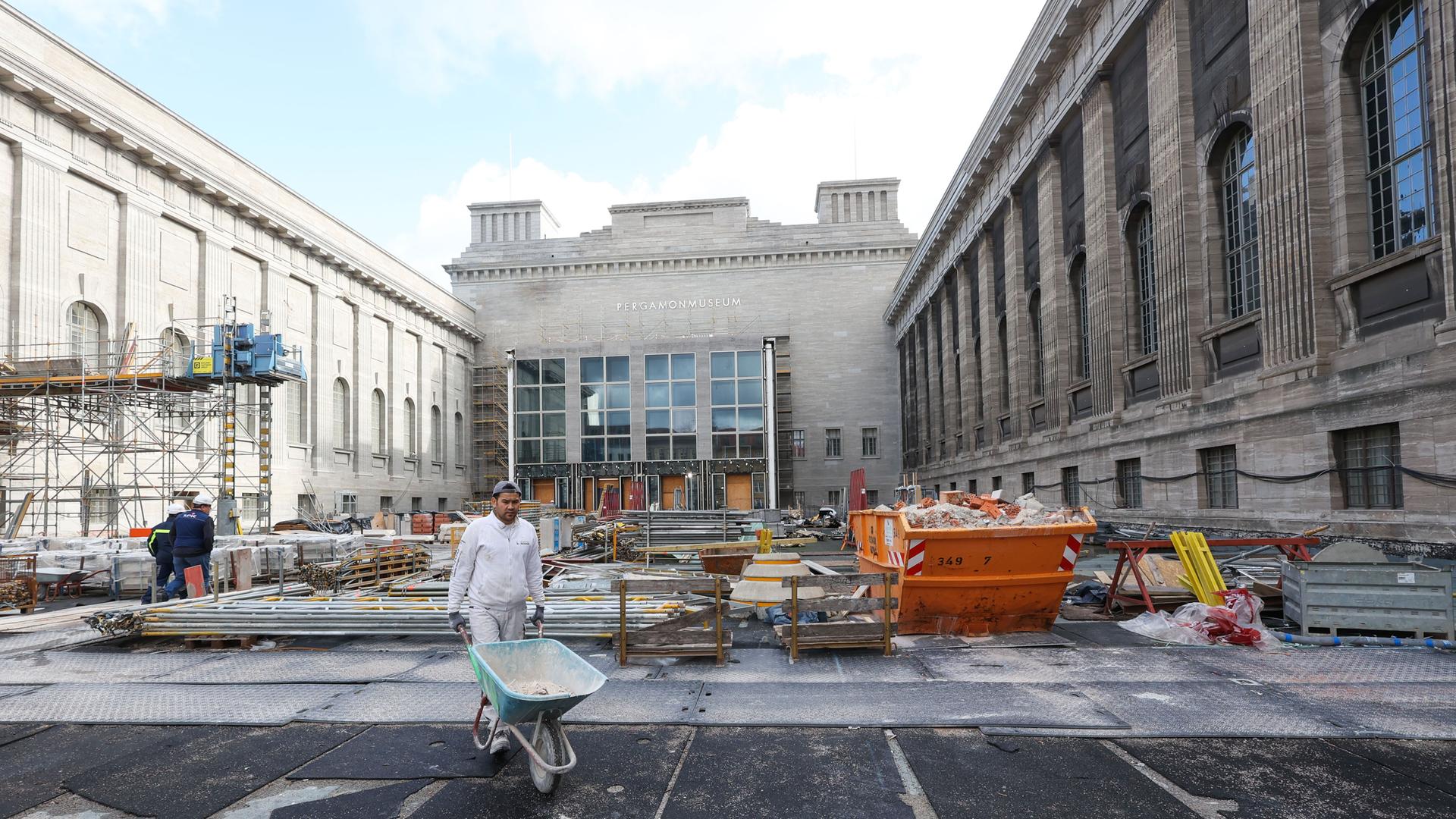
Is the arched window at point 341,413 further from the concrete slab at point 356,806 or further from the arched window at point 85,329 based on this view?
the concrete slab at point 356,806

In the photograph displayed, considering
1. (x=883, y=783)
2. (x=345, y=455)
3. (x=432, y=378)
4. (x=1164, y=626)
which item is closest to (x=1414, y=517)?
(x=1164, y=626)

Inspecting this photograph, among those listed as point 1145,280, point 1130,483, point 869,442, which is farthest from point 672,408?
point 1145,280

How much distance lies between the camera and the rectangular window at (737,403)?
44.0m

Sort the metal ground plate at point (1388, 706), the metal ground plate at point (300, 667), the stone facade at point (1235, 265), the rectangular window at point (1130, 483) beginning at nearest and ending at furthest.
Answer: the metal ground plate at point (1388, 706), the metal ground plate at point (300, 667), the stone facade at point (1235, 265), the rectangular window at point (1130, 483)

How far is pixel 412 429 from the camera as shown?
4997cm

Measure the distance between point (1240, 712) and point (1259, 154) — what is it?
489 inches

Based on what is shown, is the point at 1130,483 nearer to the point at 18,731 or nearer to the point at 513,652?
the point at 513,652

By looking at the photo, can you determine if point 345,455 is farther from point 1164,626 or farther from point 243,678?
point 1164,626

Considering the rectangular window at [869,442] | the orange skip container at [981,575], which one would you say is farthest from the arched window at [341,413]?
the orange skip container at [981,575]

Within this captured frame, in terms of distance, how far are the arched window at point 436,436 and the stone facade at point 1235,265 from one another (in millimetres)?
35340

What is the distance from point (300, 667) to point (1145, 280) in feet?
67.2

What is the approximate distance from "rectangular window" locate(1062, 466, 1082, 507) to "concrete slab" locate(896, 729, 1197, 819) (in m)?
19.9

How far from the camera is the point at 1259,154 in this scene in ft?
50.4

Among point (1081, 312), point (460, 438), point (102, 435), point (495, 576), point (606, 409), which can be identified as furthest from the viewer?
point (460, 438)
